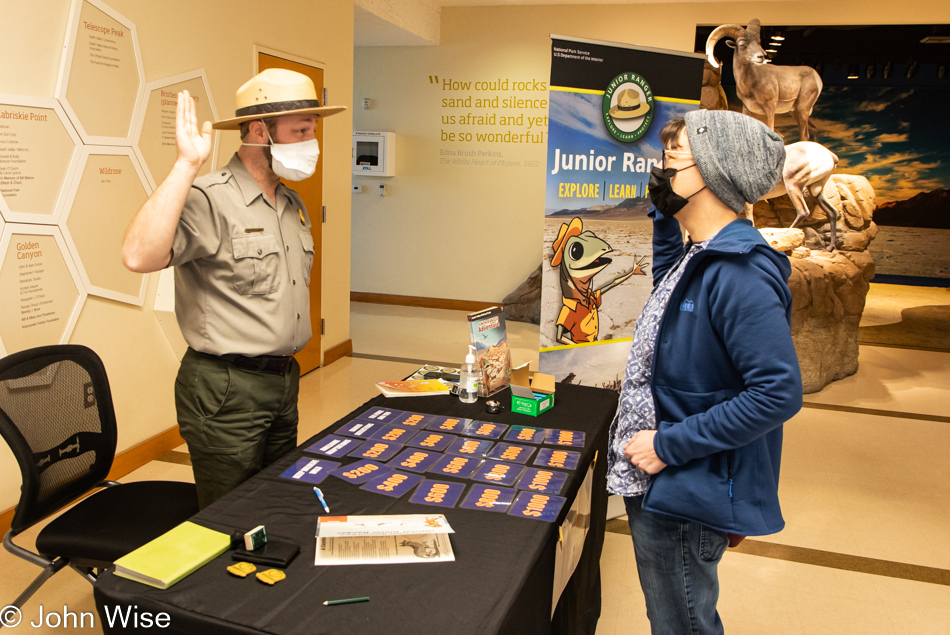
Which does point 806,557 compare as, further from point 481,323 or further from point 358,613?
point 358,613

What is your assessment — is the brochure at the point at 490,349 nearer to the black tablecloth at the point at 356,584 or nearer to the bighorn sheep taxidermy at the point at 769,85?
the black tablecloth at the point at 356,584

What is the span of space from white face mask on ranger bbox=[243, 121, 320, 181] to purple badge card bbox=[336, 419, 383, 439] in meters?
0.77

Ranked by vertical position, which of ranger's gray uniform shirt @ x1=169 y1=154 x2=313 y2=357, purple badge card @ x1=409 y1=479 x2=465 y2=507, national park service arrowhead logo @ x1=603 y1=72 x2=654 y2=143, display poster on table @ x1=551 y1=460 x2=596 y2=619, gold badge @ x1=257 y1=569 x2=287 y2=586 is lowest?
display poster on table @ x1=551 y1=460 x2=596 y2=619

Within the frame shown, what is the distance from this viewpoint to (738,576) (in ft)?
9.32

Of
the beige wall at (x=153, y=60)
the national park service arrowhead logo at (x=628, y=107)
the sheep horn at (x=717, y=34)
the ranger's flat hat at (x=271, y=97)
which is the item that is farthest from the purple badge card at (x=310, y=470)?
the sheep horn at (x=717, y=34)

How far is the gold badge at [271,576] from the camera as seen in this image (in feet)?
4.29

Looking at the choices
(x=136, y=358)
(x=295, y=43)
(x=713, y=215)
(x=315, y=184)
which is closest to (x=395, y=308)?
(x=315, y=184)

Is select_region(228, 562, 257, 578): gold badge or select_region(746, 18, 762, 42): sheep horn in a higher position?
select_region(746, 18, 762, 42): sheep horn

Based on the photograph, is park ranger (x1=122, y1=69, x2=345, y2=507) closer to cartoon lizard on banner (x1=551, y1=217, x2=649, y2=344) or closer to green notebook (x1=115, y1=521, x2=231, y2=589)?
green notebook (x1=115, y1=521, x2=231, y2=589)

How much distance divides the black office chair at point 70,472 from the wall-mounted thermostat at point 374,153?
6.08 m

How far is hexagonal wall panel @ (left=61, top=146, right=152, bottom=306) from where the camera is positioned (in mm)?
3186

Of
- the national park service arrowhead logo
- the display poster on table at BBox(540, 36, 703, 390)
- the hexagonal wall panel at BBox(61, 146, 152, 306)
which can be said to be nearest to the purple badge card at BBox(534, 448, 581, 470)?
the display poster on table at BBox(540, 36, 703, 390)

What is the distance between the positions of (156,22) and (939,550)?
181 inches

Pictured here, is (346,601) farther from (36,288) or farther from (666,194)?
(36,288)
